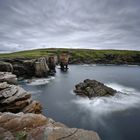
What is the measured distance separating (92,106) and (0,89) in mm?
23434

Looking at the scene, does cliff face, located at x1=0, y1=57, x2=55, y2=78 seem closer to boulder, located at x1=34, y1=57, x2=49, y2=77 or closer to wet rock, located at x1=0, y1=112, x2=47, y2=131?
boulder, located at x1=34, y1=57, x2=49, y2=77

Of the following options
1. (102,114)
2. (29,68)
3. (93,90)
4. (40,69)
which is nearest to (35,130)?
(102,114)

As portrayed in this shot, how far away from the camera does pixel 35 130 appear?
45.3 feet

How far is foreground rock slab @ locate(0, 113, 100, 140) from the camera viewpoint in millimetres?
13014

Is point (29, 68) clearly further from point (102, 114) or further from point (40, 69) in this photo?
point (102, 114)

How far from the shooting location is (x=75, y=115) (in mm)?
39719

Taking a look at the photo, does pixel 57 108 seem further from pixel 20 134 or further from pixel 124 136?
pixel 20 134

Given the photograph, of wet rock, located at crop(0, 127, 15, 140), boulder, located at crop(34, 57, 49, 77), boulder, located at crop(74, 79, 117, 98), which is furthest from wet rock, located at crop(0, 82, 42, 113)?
boulder, located at crop(34, 57, 49, 77)

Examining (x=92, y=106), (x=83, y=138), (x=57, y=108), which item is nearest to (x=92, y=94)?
(x=92, y=106)

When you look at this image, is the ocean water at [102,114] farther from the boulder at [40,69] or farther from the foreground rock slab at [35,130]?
the boulder at [40,69]

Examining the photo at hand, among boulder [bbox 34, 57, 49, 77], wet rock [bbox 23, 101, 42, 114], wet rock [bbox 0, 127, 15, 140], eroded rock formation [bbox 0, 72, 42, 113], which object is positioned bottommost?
boulder [bbox 34, 57, 49, 77]

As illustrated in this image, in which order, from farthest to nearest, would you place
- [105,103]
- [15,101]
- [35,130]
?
[105,103]
[15,101]
[35,130]

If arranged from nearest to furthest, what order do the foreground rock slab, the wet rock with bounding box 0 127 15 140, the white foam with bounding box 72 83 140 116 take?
1. the foreground rock slab
2. the wet rock with bounding box 0 127 15 140
3. the white foam with bounding box 72 83 140 116

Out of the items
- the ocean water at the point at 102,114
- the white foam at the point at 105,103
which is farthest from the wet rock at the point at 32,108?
the white foam at the point at 105,103
